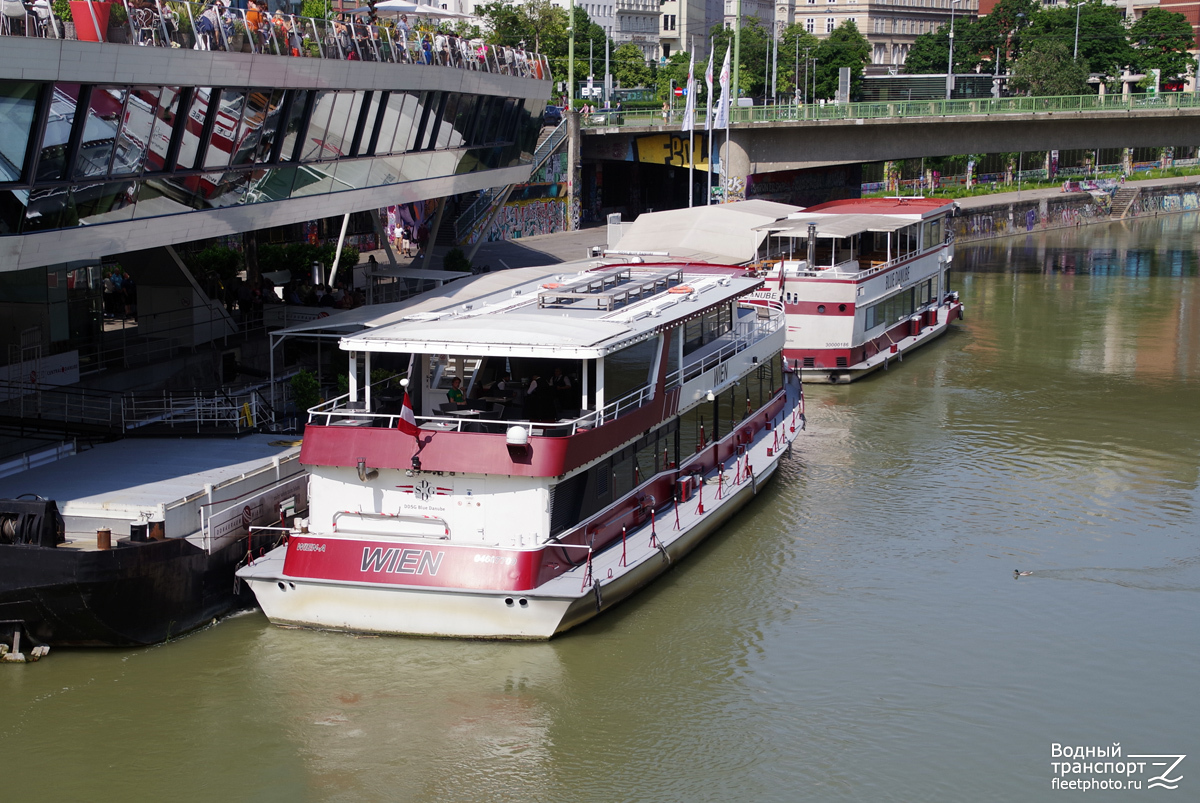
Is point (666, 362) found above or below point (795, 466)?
above

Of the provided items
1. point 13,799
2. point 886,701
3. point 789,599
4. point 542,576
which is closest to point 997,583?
point 789,599

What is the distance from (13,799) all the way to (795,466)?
1697 cm

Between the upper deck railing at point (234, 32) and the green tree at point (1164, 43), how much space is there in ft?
351

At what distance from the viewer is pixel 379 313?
25.5 m

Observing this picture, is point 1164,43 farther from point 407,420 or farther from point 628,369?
point 407,420

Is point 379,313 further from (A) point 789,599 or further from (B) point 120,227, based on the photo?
(A) point 789,599

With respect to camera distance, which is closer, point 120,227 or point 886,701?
point 886,701

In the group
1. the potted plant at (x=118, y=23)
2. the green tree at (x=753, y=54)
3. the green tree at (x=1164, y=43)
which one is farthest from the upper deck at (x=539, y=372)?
the green tree at (x=1164, y=43)

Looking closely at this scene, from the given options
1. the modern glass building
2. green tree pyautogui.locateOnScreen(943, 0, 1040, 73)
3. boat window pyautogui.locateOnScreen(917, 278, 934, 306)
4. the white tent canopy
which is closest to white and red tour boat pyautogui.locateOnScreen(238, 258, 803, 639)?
the modern glass building

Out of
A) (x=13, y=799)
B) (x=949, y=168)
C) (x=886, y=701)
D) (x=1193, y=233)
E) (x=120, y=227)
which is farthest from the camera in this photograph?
(x=949, y=168)

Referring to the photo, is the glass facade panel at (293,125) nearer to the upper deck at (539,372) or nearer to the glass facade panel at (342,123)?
the glass facade panel at (342,123)


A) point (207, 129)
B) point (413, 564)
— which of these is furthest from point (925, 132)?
point (413, 564)

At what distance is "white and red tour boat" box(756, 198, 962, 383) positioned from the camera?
116ft

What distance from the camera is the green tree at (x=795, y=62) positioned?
12712 centimetres
